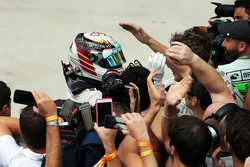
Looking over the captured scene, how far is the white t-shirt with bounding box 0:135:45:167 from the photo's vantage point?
147 inches

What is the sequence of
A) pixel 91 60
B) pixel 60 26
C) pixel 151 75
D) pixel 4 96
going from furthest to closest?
pixel 60 26
pixel 91 60
pixel 4 96
pixel 151 75

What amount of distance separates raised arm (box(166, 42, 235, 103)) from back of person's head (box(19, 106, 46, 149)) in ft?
2.86

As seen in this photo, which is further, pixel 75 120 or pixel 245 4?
pixel 245 4

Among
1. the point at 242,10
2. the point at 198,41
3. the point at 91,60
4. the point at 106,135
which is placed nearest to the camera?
the point at 106,135

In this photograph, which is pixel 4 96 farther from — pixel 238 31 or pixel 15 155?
pixel 238 31

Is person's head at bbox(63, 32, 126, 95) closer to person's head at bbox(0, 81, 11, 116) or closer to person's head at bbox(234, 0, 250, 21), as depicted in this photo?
person's head at bbox(0, 81, 11, 116)

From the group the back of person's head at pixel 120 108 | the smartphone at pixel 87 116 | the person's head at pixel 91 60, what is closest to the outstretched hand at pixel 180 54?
the back of person's head at pixel 120 108

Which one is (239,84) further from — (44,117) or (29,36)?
(29,36)

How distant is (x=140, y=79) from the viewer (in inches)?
163

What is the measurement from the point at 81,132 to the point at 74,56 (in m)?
0.86

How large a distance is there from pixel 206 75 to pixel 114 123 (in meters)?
0.80

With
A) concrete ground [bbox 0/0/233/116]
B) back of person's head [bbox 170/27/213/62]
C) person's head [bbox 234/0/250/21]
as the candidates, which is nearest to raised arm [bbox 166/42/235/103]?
back of person's head [bbox 170/27/213/62]

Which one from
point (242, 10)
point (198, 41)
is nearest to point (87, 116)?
point (198, 41)

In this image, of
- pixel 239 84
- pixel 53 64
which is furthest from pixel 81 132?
pixel 53 64
